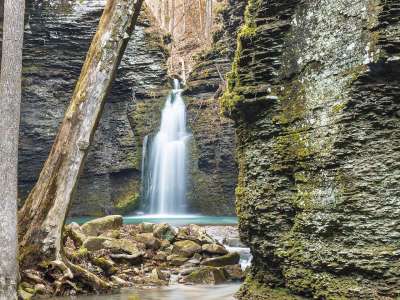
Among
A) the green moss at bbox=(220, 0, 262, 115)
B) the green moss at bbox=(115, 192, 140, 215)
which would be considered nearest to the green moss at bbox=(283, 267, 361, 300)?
the green moss at bbox=(220, 0, 262, 115)

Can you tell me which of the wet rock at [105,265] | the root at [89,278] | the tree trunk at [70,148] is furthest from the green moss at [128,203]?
the root at [89,278]

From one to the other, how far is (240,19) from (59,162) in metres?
17.7

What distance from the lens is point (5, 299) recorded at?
20.9 feet

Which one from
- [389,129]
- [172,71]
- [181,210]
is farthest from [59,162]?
[172,71]

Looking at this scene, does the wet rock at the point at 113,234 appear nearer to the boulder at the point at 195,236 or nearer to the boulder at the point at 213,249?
the boulder at the point at 195,236

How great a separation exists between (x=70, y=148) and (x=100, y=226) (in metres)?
4.04

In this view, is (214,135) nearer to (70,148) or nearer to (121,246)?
(121,246)

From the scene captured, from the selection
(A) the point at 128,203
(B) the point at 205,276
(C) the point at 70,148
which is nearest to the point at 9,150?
(C) the point at 70,148

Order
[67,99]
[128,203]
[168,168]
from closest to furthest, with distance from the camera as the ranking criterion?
[168,168], [128,203], [67,99]

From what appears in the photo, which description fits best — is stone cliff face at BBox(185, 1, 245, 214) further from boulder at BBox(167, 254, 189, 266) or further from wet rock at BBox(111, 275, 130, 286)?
wet rock at BBox(111, 275, 130, 286)

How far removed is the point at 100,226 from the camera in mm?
12258

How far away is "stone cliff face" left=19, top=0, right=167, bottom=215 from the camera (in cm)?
2488

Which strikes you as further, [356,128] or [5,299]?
[5,299]

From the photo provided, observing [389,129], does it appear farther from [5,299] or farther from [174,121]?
[174,121]
